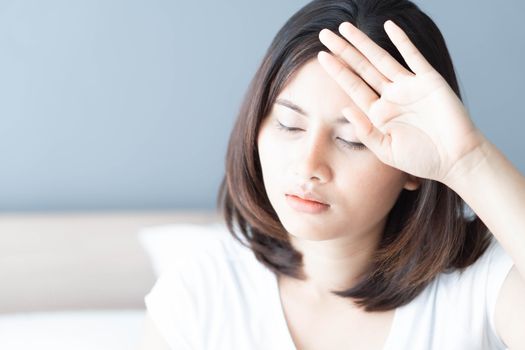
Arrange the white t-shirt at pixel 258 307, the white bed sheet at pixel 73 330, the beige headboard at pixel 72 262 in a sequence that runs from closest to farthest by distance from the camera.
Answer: the white t-shirt at pixel 258 307, the white bed sheet at pixel 73 330, the beige headboard at pixel 72 262

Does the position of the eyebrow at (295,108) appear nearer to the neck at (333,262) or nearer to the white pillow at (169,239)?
the neck at (333,262)

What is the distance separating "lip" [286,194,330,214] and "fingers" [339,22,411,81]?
0.63ft

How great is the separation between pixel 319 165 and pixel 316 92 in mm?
97

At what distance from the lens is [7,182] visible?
1.62 metres

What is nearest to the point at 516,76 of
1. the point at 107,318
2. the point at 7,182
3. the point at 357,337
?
the point at 357,337

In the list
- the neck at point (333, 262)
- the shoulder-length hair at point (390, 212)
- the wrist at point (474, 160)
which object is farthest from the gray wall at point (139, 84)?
the wrist at point (474, 160)

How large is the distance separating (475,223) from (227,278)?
1.32 ft

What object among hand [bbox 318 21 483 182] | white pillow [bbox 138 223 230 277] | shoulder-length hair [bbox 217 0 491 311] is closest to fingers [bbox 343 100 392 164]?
hand [bbox 318 21 483 182]

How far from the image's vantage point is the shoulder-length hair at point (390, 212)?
3.33 feet

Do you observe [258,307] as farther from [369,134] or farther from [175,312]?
[369,134]

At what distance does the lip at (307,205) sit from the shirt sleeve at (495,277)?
273mm

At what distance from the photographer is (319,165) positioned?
0.97 m

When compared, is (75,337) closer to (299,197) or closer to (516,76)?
(299,197)

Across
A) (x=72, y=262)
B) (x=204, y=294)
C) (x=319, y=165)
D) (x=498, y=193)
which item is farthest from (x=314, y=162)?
(x=72, y=262)
